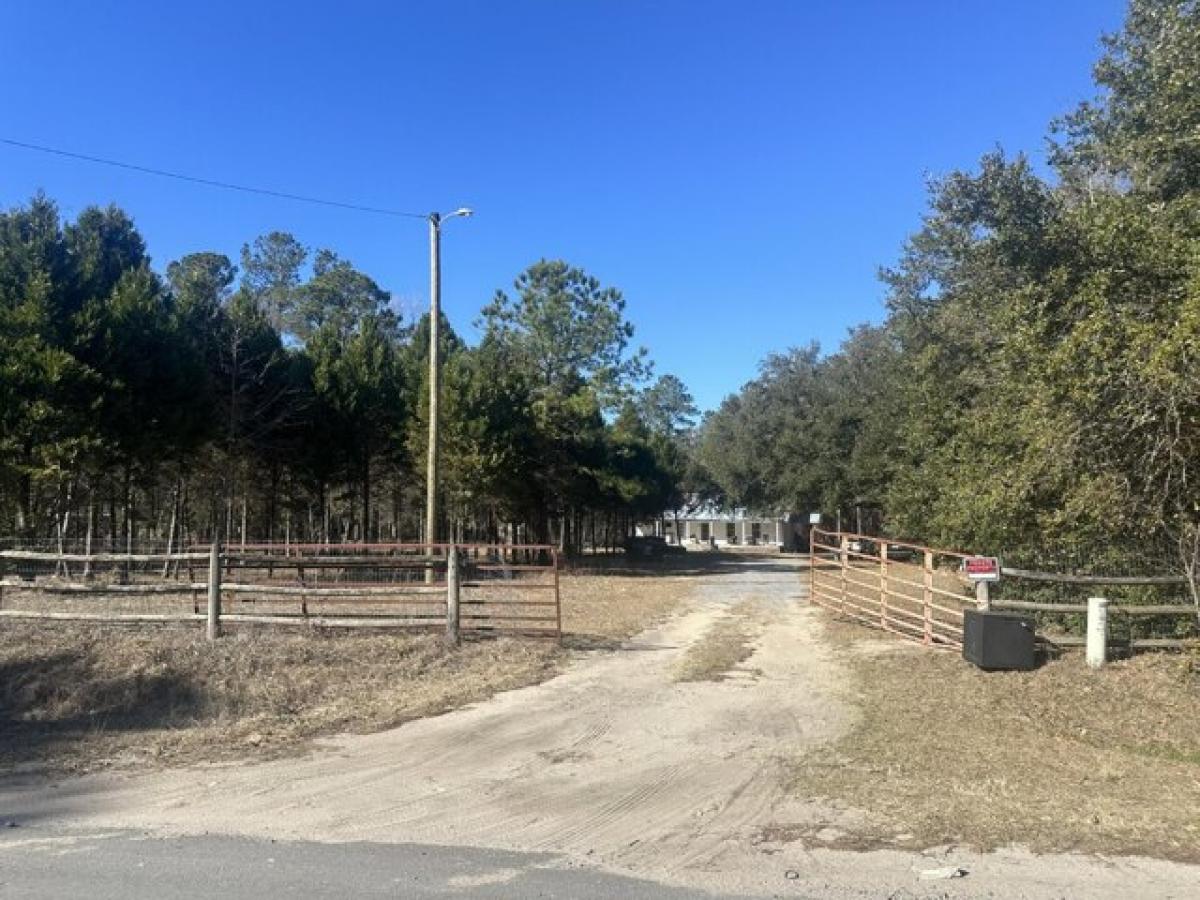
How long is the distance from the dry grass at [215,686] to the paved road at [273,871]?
94.3 inches

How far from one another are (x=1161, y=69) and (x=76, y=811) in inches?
580

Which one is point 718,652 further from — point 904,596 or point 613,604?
point 613,604

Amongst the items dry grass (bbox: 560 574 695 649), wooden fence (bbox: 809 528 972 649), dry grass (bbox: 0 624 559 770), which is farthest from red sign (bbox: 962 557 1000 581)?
dry grass (bbox: 0 624 559 770)

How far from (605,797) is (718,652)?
674 cm

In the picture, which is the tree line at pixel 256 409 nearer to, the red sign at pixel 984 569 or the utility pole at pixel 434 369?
the utility pole at pixel 434 369

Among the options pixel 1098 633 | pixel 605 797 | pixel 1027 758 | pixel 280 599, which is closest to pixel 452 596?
pixel 280 599

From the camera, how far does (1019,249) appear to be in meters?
14.2

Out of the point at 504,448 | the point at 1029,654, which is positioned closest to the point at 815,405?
the point at 504,448

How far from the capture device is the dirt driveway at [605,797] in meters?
5.29

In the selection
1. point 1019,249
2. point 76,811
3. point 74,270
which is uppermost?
point 74,270

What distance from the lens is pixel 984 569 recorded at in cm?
1229

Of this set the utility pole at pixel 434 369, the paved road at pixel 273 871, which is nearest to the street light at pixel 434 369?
the utility pole at pixel 434 369

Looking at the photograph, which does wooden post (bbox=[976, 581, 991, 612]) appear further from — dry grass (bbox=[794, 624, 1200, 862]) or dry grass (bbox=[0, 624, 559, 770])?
dry grass (bbox=[0, 624, 559, 770])

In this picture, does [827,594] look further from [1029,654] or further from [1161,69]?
[1161,69]
